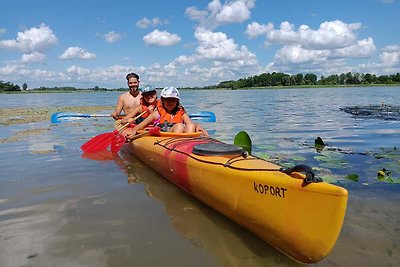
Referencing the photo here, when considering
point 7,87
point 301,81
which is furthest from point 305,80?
point 7,87

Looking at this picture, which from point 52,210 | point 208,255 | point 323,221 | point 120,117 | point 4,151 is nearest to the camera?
point 323,221

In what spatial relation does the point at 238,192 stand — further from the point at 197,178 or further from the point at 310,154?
the point at 310,154

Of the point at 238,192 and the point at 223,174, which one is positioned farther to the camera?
the point at 223,174

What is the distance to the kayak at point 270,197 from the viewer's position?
2.65m

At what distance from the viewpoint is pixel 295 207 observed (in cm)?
282

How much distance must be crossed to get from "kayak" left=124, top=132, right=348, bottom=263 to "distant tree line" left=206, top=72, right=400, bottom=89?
94.9 meters

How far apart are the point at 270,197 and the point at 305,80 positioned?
358ft

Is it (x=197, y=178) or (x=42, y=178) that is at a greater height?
(x=197, y=178)

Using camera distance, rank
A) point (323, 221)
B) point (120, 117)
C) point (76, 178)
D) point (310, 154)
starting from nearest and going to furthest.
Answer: point (323, 221) → point (76, 178) → point (310, 154) → point (120, 117)

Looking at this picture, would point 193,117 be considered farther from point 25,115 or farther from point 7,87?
point 7,87

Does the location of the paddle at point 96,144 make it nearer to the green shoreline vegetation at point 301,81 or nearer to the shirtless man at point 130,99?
the shirtless man at point 130,99

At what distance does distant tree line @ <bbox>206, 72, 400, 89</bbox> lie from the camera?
92.1 m

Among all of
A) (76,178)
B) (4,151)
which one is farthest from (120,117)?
(76,178)

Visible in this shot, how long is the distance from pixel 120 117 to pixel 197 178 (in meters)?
5.75
